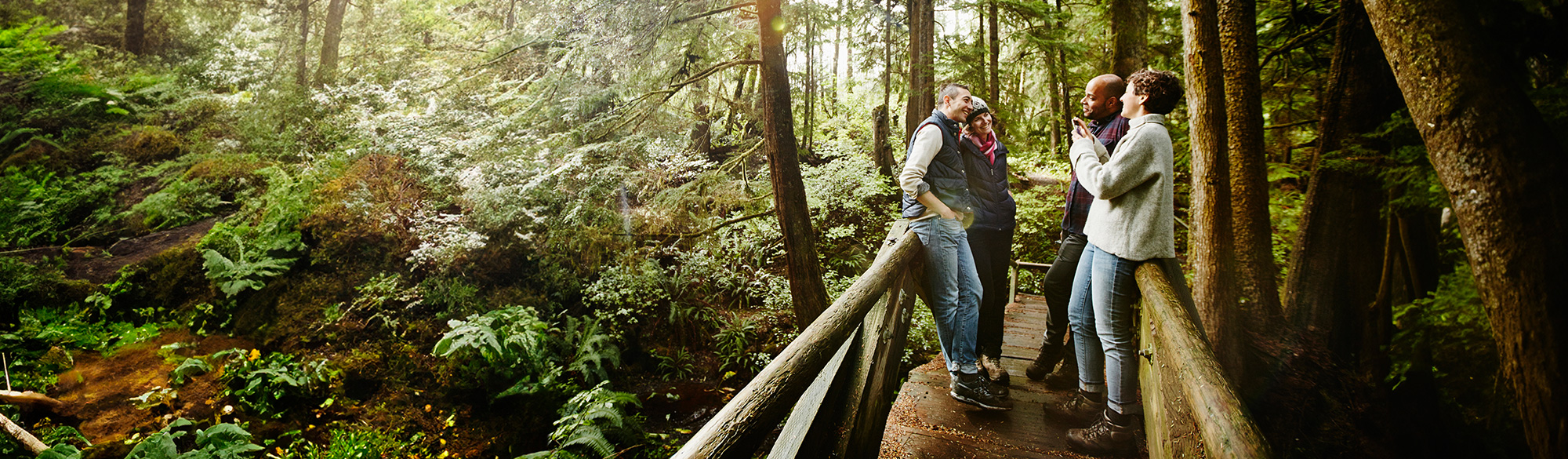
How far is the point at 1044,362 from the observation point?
3752mm

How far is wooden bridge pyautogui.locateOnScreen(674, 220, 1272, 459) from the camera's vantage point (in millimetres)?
1455

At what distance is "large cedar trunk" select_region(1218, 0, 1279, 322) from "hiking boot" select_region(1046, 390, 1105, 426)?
1381mm

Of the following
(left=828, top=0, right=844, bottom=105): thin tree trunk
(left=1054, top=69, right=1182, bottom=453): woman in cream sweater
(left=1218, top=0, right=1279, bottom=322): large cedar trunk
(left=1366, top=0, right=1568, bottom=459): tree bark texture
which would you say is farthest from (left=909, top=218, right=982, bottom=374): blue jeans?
(left=828, top=0, right=844, bottom=105): thin tree trunk

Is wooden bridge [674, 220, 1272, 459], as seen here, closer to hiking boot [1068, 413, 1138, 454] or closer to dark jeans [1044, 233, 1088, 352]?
hiking boot [1068, 413, 1138, 454]

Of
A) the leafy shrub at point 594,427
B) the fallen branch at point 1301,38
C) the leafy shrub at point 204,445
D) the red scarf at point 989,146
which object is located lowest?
Result: the leafy shrub at point 594,427

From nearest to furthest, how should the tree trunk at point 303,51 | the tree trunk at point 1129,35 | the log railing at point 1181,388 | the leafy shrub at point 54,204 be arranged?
1. the log railing at point 1181,388
2. the tree trunk at point 1129,35
3. the leafy shrub at point 54,204
4. the tree trunk at point 303,51

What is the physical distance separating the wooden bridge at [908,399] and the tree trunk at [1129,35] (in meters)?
2.61

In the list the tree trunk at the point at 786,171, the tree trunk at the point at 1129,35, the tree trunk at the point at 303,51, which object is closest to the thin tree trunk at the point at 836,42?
the tree trunk at the point at 786,171

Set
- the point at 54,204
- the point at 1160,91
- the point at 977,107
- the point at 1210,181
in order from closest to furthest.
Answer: the point at 1160,91 < the point at 1210,181 < the point at 977,107 < the point at 54,204

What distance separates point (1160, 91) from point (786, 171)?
3987mm

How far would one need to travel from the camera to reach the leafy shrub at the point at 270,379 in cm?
584

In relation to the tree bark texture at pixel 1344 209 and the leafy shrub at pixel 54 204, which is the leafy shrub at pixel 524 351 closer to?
the leafy shrub at pixel 54 204

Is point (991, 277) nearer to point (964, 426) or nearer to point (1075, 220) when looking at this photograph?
point (1075, 220)

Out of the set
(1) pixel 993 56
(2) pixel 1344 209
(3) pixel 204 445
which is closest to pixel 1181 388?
(2) pixel 1344 209
